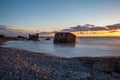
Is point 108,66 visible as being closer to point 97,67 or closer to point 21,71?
point 97,67

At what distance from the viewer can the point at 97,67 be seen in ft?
55.8

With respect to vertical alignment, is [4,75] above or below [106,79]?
above

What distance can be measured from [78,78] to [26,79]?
12.1 feet

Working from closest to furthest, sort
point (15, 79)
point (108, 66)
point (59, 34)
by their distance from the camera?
point (15, 79) < point (108, 66) < point (59, 34)

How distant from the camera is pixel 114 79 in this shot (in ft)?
43.2

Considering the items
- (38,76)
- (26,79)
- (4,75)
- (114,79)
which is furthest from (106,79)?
(4,75)

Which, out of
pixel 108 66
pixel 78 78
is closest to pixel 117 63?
pixel 108 66

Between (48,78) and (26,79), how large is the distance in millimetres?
1479

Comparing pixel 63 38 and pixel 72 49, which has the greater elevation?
pixel 63 38

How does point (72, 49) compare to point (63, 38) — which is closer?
point (72, 49)

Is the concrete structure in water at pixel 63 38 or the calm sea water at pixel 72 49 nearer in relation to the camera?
the calm sea water at pixel 72 49

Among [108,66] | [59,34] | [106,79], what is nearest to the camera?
[106,79]

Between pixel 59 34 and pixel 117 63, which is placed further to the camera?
pixel 59 34

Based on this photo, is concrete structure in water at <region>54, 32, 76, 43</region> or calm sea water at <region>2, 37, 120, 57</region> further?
concrete structure in water at <region>54, 32, 76, 43</region>
